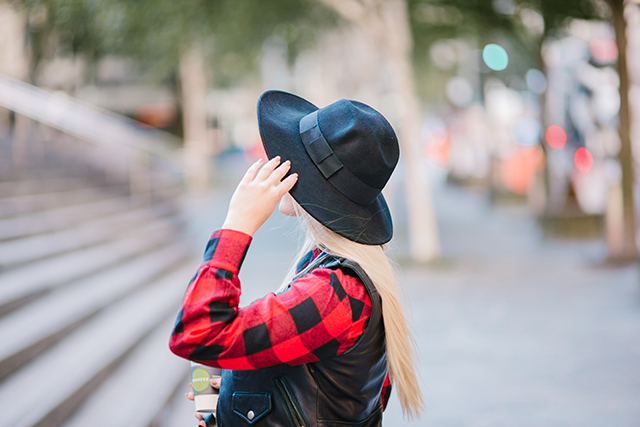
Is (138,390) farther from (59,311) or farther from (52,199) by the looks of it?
(52,199)

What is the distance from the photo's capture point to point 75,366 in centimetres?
388

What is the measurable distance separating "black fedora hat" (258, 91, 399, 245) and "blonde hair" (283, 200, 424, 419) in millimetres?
41

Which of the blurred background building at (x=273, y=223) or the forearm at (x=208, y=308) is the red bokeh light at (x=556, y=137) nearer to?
the blurred background building at (x=273, y=223)

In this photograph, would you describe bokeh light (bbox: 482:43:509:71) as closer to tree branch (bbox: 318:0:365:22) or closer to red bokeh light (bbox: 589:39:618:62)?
red bokeh light (bbox: 589:39:618:62)

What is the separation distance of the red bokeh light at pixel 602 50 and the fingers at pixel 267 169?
12434 millimetres

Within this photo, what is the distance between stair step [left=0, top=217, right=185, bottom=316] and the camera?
4424mm

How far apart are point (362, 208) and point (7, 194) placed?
660 cm

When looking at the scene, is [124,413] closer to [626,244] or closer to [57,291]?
[57,291]

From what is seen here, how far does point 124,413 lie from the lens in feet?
11.8

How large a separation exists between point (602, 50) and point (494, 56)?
9.54 ft

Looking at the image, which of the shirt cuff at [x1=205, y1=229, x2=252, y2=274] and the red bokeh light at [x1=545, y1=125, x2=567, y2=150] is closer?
the shirt cuff at [x1=205, y1=229, x2=252, y2=274]

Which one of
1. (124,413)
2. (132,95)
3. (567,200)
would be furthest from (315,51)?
(132,95)

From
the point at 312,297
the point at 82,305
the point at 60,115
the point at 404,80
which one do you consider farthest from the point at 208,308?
the point at 404,80

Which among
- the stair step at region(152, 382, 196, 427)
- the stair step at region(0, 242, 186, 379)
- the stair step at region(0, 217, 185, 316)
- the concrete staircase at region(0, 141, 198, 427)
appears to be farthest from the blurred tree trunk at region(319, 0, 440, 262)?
the stair step at region(152, 382, 196, 427)
